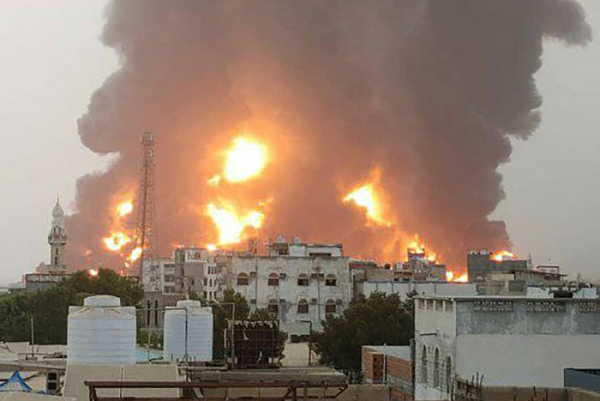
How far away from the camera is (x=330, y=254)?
80.9m

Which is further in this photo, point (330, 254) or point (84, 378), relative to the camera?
point (330, 254)

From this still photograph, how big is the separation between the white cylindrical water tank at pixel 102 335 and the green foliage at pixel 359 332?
25.1 meters

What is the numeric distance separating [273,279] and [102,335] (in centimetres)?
5100

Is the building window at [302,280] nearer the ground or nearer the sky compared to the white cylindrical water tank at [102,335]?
nearer the sky

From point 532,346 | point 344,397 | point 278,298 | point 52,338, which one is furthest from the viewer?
point 278,298

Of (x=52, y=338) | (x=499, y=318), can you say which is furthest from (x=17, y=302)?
(x=499, y=318)

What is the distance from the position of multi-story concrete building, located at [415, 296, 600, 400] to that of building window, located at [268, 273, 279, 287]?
46.3 meters

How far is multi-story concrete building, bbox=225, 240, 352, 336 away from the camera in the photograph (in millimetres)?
78375

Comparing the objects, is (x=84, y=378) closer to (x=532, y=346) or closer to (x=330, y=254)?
(x=532, y=346)

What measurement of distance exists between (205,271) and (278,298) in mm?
19600

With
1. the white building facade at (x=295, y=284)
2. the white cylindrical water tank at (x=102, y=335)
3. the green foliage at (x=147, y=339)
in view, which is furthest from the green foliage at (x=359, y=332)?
the white cylindrical water tank at (x=102, y=335)

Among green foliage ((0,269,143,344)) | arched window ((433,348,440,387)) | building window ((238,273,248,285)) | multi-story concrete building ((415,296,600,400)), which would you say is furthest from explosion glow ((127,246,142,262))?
multi-story concrete building ((415,296,600,400))

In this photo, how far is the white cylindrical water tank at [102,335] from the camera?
27344 millimetres

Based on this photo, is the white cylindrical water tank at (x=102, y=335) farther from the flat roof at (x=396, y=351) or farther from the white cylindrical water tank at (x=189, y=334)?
the flat roof at (x=396, y=351)
